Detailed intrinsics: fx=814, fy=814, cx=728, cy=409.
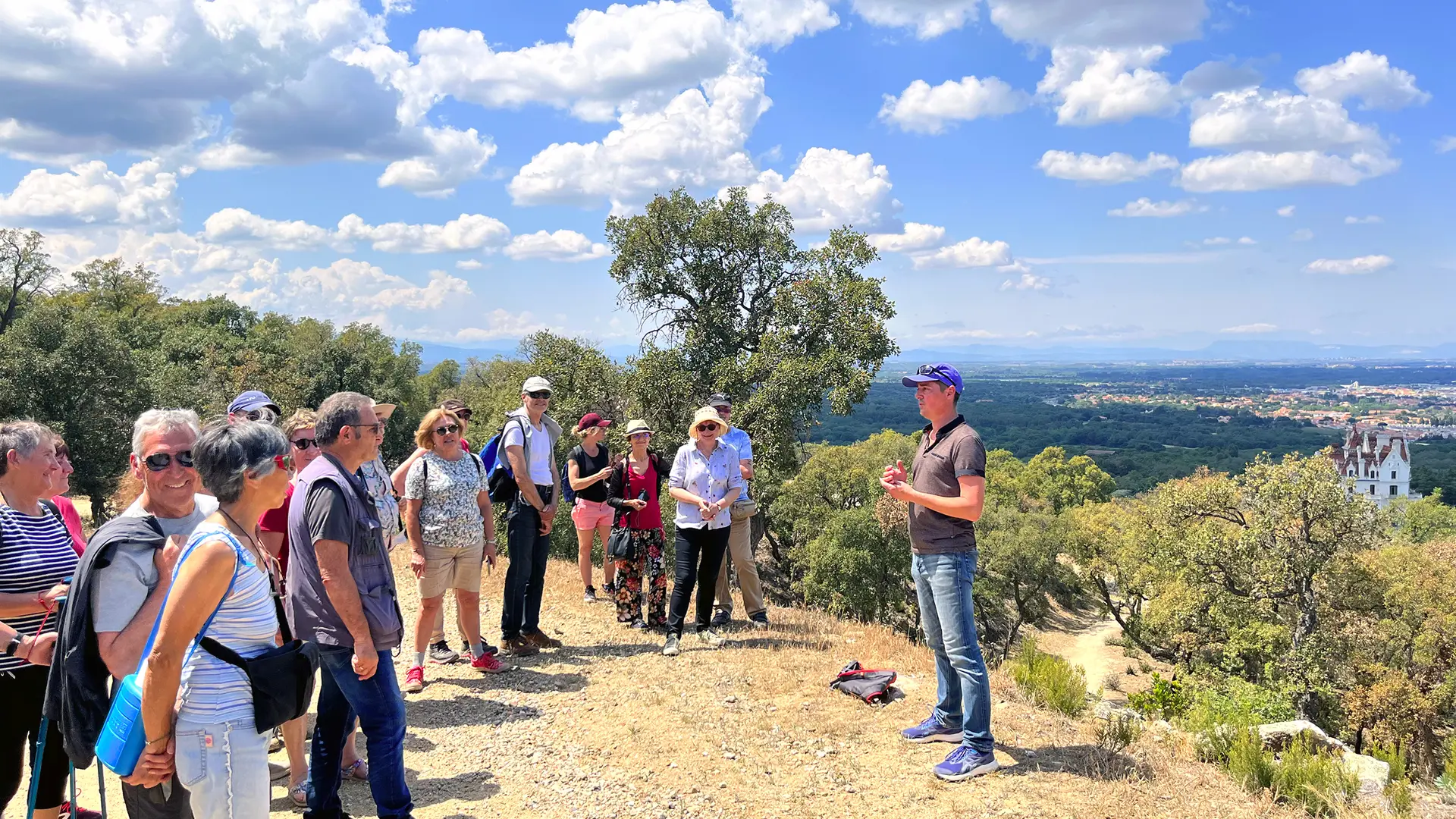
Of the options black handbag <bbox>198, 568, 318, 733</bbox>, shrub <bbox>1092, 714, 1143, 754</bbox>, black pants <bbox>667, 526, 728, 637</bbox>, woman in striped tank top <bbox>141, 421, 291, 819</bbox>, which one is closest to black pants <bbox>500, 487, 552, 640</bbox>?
black pants <bbox>667, 526, 728, 637</bbox>

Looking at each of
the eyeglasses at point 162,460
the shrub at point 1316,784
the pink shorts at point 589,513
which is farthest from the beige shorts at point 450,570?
the shrub at point 1316,784

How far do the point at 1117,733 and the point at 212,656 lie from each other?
17.4 feet

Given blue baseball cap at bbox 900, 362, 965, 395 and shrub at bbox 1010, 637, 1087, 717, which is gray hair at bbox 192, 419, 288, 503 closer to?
blue baseball cap at bbox 900, 362, 965, 395

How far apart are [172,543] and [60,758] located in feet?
5.51

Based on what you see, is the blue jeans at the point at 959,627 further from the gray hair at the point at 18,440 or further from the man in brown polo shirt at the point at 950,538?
the gray hair at the point at 18,440

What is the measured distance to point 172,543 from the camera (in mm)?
2949

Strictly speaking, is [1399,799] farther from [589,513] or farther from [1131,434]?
[1131,434]

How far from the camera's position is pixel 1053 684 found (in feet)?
20.6

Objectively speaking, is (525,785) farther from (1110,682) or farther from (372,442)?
(1110,682)

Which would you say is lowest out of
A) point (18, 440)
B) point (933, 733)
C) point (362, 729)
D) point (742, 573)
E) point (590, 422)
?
point (933, 733)

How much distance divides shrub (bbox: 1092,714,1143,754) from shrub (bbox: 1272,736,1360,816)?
82 cm

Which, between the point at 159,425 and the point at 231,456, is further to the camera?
the point at 159,425

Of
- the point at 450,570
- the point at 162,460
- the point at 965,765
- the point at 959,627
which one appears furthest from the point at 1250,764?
the point at 162,460

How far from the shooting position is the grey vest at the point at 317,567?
144 inches
